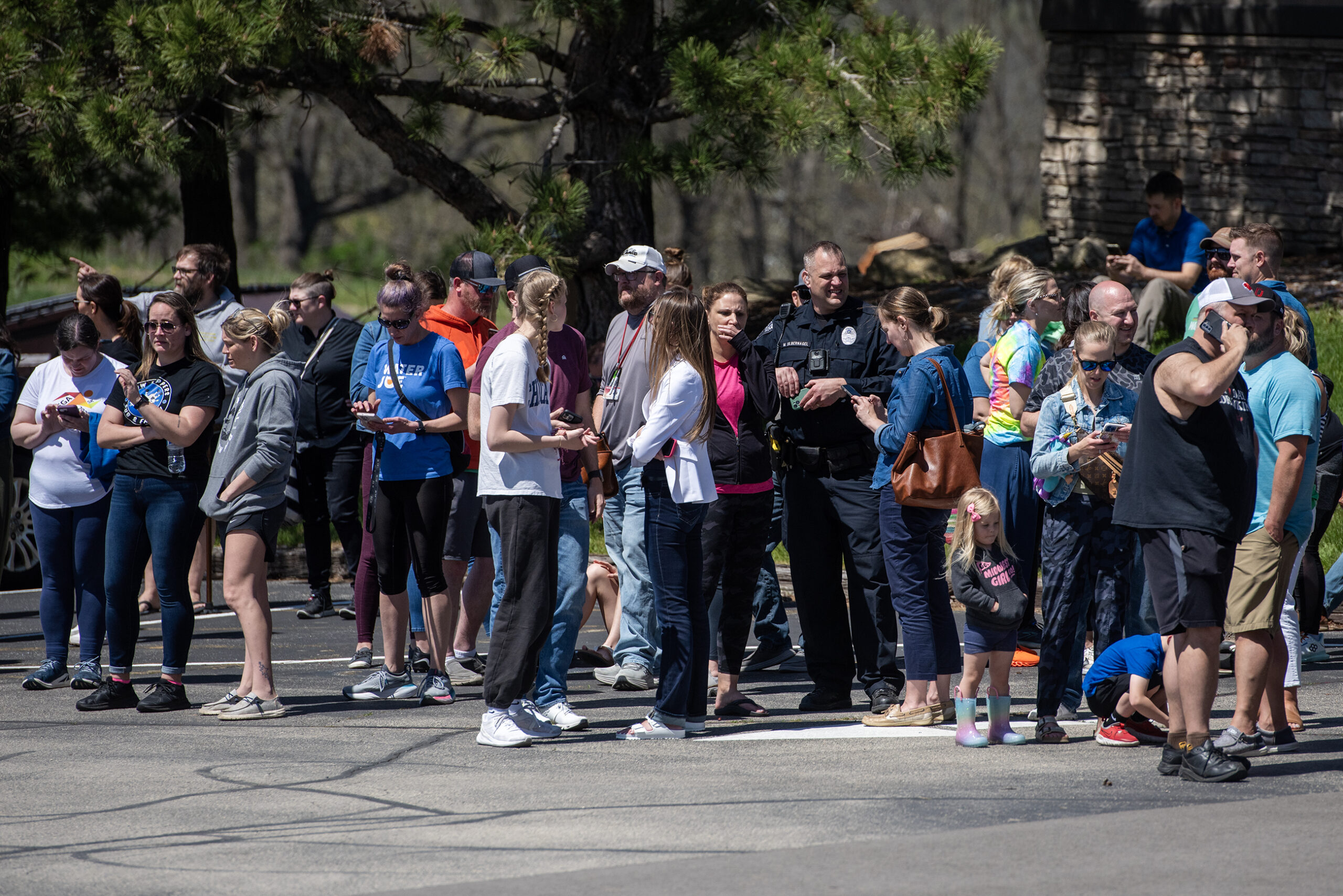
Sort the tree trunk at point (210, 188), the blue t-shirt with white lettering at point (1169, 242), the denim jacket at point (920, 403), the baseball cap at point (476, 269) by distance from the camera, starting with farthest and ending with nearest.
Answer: the tree trunk at point (210, 188)
the blue t-shirt with white lettering at point (1169, 242)
the baseball cap at point (476, 269)
the denim jacket at point (920, 403)

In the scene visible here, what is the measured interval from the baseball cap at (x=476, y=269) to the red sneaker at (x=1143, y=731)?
144 inches

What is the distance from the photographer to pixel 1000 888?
455 cm

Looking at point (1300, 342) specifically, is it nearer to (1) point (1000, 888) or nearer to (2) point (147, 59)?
(1) point (1000, 888)

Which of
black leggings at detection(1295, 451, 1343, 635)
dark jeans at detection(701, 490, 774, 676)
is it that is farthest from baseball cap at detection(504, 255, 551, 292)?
black leggings at detection(1295, 451, 1343, 635)

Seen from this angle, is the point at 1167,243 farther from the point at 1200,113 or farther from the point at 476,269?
the point at 1200,113

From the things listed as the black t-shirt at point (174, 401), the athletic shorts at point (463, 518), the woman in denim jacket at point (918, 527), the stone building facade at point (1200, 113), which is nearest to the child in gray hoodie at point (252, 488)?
the black t-shirt at point (174, 401)

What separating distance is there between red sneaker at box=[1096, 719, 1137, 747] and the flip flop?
60.9 inches

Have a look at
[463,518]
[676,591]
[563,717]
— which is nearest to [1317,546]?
[676,591]

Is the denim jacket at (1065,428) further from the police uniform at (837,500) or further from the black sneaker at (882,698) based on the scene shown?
the black sneaker at (882,698)

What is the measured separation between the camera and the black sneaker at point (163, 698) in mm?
7613

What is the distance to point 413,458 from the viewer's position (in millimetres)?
7578

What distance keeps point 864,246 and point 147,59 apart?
131ft

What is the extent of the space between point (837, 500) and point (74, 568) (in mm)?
3911

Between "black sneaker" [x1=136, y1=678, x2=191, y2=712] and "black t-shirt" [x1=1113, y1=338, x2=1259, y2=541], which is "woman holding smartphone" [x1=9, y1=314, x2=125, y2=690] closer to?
"black sneaker" [x1=136, y1=678, x2=191, y2=712]
